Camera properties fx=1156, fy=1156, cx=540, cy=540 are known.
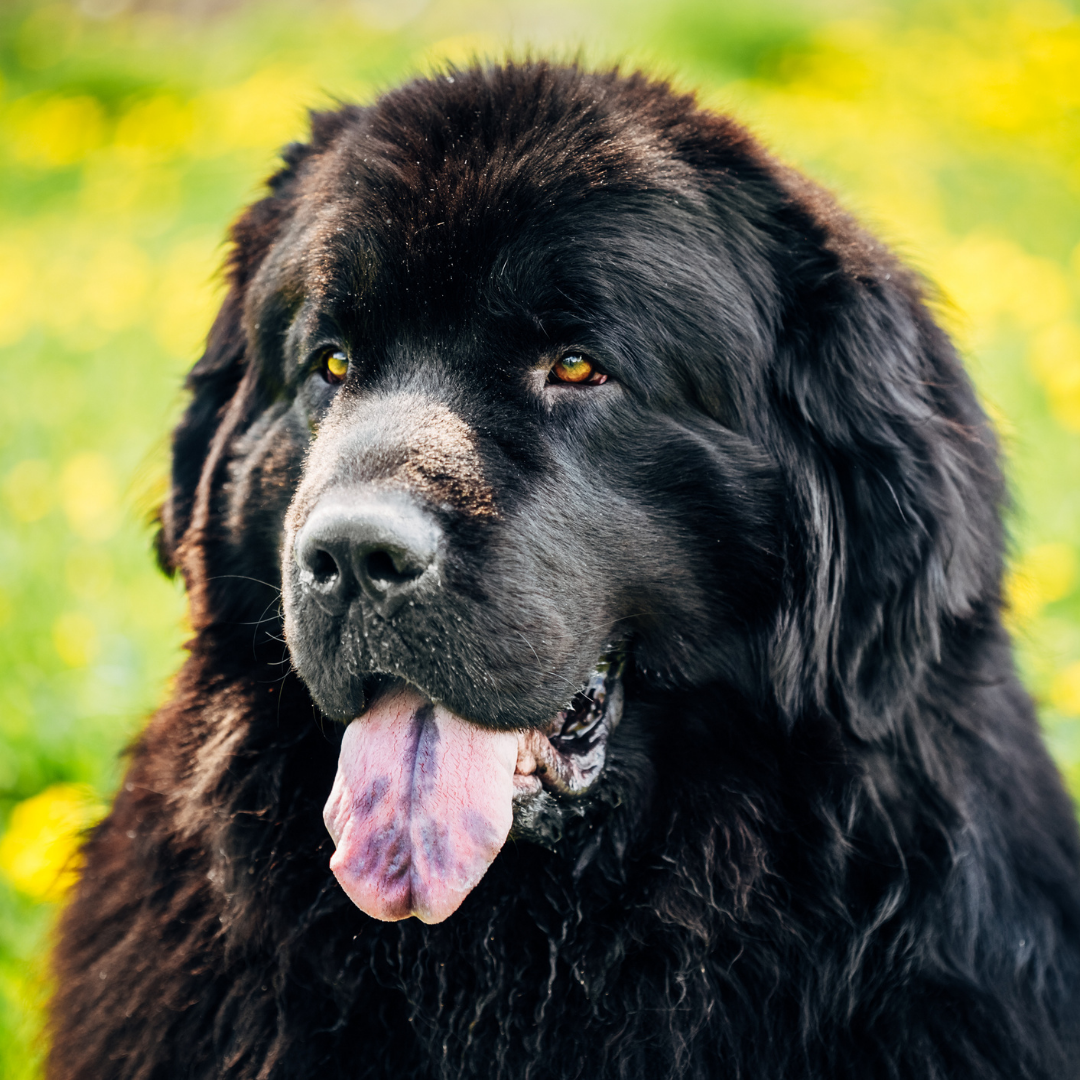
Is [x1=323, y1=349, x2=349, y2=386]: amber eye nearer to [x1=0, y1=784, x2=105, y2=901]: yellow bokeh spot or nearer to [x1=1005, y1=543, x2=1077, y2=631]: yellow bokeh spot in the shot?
[x1=0, y1=784, x2=105, y2=901]: yellow bokeh spot

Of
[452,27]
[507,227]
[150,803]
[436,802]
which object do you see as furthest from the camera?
[452,27]

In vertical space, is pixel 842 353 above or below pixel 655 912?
above

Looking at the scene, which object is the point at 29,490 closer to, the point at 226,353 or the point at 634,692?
the point at 226,353

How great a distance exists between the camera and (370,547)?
5.64ft

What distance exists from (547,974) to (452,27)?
1031 cm

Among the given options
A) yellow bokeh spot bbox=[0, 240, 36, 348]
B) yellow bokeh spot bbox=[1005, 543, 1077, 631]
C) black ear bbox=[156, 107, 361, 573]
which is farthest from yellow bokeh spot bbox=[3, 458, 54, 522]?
yellow bokeh spot bbox=[1005, 543, 1077, 631]

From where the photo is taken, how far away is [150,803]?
2.29m

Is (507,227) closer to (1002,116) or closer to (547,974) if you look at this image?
(547,974)

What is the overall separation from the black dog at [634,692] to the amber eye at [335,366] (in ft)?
0.13

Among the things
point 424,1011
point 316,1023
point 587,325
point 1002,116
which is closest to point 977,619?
point 587,325

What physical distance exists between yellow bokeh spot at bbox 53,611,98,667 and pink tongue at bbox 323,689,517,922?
212cm

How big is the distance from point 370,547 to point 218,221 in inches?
268

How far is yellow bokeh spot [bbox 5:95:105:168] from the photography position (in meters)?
9.13

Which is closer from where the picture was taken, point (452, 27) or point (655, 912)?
point (655, 912)
